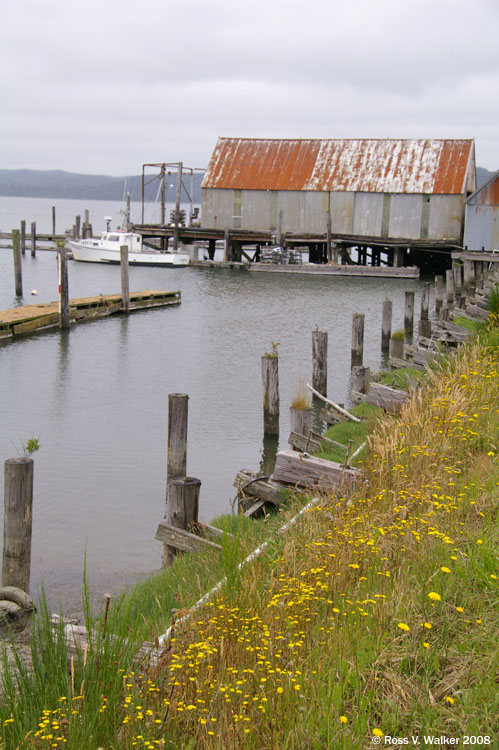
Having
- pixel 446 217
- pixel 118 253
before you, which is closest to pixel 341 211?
pixel 446 217

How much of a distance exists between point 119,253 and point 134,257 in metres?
1.10

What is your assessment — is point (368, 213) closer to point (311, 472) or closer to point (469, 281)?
point (469, 281)

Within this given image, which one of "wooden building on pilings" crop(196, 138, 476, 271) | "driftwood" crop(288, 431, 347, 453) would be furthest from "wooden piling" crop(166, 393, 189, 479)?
"wooden building on pilings" crop(196, 138, 476, 271)

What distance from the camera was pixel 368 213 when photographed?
166 feet

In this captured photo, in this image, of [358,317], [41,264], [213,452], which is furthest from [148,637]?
[41,264]

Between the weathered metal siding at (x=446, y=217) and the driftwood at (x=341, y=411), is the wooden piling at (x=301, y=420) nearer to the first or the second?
the driftwood at (x=341, y=411)

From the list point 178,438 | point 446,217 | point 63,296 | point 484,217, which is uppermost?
point 446,217

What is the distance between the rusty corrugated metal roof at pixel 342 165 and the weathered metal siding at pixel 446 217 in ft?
1.58

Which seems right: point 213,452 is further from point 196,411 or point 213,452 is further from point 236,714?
point 236,714

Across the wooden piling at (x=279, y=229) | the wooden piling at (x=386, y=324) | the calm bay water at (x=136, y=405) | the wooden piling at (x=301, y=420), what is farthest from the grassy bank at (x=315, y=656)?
the wooden piling at (x=279, y=229)

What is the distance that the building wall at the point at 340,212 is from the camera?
1930 inches

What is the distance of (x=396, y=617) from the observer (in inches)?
175

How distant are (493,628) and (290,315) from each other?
28017 mm

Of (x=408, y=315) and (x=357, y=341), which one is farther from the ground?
(x=408, y=315)
